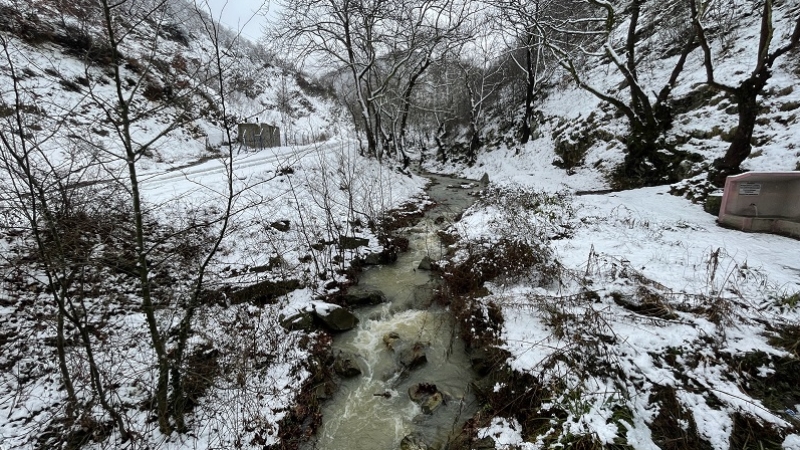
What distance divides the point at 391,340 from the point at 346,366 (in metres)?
1.00

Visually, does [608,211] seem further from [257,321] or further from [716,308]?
[257,321]

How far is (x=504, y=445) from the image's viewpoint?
3988mm

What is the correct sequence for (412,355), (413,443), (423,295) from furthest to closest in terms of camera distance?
1. (423,295)
2. (412,355)
3. (413,443)

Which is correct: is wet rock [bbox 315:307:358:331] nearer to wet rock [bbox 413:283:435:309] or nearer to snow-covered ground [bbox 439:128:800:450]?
wet rock [bbox 413:283:435:309]

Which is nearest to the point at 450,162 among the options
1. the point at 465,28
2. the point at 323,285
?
the point at 465,28

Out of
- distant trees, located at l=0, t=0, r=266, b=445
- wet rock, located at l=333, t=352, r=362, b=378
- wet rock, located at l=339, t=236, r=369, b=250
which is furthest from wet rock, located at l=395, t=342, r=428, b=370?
wet rock, located at l=339, t=236, r=369, b=250

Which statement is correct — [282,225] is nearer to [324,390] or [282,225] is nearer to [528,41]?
[324,390]

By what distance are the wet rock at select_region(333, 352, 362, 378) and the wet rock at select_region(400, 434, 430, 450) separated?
1.50 m

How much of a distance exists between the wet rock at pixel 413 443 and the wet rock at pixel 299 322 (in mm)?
2818

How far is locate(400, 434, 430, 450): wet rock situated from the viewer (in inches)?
168

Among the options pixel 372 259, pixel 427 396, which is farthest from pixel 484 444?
pixel 372 259

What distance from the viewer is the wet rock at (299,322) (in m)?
6.31

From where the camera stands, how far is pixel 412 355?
19.1ft

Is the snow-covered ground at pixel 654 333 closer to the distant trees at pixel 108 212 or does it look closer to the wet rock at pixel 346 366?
the wet rock at pixel 346 366
